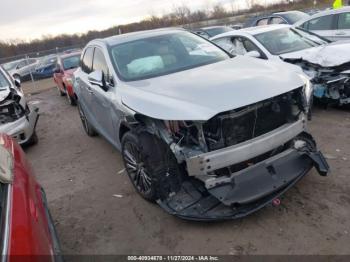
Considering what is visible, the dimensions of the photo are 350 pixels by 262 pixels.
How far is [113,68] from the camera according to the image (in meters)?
4.48

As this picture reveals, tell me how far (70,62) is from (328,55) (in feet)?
27.2

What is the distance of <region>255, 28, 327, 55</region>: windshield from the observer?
7.16m

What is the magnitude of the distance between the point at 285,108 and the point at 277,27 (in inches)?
186

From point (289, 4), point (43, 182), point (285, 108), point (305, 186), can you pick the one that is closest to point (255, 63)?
point (285, 108)

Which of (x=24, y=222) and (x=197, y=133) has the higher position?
(x=24, y=222)

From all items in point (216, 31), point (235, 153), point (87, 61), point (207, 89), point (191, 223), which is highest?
point (87, 61)

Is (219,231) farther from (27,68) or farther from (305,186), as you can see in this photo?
(27,68)

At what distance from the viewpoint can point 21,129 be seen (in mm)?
6527

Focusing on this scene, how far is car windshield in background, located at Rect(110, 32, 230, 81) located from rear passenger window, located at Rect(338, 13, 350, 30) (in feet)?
17.8

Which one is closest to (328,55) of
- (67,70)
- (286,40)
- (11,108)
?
(286,40)

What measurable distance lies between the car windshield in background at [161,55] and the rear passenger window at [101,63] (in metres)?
0.18

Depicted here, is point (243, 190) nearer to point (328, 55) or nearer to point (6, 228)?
point (6, 228)

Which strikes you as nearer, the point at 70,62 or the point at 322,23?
the point at 322,23

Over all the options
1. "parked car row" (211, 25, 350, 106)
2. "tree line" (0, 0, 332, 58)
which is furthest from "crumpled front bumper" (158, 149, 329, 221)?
"tree line" (0, 0, 332, 58)
